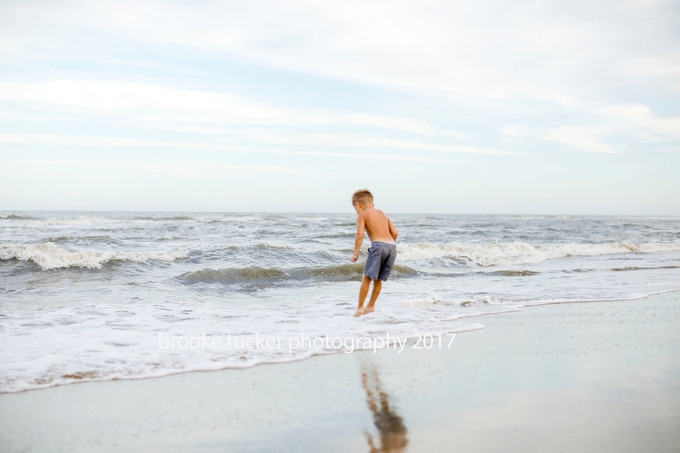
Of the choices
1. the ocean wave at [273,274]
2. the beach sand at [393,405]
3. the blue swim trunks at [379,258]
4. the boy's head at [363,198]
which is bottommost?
the ocean wave at [273,274]

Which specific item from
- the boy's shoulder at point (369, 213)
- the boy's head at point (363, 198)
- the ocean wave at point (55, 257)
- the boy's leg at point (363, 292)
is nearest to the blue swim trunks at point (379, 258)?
the boy's leg at point (363, 292)

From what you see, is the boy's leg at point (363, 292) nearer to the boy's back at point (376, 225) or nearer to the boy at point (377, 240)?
the boy at point (377, 240)

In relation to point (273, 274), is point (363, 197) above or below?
above

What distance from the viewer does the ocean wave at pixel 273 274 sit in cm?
1163

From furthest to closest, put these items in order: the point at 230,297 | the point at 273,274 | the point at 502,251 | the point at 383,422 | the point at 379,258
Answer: the point at 502,251
the point at 273,274
the point at 230,297
the point at 379,258
the point at 383,422

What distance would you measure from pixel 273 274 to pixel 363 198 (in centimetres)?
608

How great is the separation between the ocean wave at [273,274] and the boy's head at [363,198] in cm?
545

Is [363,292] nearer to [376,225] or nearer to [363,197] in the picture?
[376,225]

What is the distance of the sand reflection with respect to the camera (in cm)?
291

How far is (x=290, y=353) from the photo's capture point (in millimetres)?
5102

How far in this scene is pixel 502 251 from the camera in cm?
1825

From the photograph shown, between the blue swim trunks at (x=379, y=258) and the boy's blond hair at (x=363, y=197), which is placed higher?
the boy's blond hair at (x=363, y=197)

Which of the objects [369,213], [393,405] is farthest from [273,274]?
[393,405]

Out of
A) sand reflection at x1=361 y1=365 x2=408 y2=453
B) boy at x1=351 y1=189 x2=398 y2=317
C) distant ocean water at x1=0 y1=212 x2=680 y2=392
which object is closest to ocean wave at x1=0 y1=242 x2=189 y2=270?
distant ocean water at x1=0 y1=212 x2=680 y2=392
